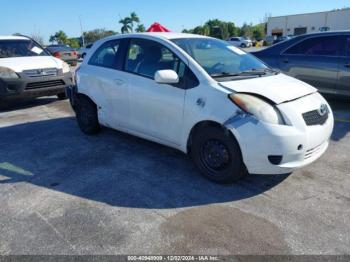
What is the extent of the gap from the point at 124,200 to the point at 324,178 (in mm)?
2312

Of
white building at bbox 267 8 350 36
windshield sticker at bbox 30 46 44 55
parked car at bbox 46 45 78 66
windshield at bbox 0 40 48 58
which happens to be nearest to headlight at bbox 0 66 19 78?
windshield at bbox 0 40 48 58

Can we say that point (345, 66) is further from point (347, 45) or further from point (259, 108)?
point (259, 108)

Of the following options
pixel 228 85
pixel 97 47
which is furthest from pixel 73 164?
pixel 228 85

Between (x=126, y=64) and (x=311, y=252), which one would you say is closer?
(x=311, y=252)

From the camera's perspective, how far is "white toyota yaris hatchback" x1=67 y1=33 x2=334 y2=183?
3.14 m

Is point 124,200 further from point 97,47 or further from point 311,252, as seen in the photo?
point 97,47

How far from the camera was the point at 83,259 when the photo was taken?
2447 mm

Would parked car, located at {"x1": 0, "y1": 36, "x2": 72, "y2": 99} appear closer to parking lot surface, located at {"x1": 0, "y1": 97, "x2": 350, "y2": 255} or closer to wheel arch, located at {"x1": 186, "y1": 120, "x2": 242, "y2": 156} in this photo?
parking lot surface, located at {"x1": 0, "y1": 97, "x2": 350, "y2": 255}

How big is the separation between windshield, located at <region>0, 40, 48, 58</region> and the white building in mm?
58699

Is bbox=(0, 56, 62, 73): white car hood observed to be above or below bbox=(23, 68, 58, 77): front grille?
above

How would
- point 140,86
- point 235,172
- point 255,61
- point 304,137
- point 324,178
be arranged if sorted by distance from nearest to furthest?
point 304,137 → point 235,172 → point 324,178 → point 140,86 → point 255,61

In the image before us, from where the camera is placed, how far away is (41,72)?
748 centimetres

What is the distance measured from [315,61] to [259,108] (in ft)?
13.4

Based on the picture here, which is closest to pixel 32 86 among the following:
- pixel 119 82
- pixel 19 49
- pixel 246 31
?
pixel 19 49
